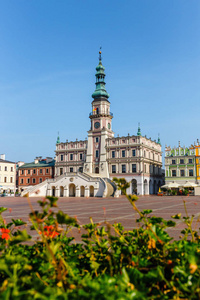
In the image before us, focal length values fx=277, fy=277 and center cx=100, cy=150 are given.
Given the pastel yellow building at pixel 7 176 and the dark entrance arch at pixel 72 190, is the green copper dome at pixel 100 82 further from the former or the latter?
the pastel yellow building at pixel 7 176

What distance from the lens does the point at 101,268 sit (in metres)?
3.26

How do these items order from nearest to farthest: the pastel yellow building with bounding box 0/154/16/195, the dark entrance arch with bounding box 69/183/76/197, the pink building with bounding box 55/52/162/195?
the dark entrance arch with bounding box 69/183/76/197 < the pink building with bounding box 55/52/162/195 < the pastel yellow building with bounding box 0/154/16/195

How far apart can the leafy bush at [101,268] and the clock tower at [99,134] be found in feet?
171

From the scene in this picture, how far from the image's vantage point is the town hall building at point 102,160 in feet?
168

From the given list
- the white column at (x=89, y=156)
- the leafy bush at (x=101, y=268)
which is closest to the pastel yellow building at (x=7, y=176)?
the white column at (x=89, y=156)

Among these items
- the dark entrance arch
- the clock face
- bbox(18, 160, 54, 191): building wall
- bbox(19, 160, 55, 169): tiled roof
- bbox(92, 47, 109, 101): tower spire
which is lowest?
the dark entrance arch

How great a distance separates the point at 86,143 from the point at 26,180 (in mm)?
18564

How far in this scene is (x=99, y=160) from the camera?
5697 cm

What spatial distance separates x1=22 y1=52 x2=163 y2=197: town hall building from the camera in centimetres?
5130

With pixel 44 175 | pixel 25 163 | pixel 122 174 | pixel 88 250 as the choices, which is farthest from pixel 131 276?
pixel 25 163

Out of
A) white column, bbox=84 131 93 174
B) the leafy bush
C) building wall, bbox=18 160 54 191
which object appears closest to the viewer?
the leafy bush

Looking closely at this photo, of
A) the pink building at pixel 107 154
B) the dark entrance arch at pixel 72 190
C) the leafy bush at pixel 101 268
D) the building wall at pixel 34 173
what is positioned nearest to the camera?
the leafy bush at pixel 101 268

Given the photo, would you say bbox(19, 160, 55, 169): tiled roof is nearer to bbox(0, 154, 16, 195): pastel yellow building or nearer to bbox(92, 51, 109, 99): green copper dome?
bbox(0, 154, 16, 195): pastel yellow building

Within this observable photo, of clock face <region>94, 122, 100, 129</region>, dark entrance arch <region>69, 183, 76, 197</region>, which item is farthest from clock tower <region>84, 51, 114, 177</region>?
dark entrance arch <region>69, 183, 76, 197</region>
